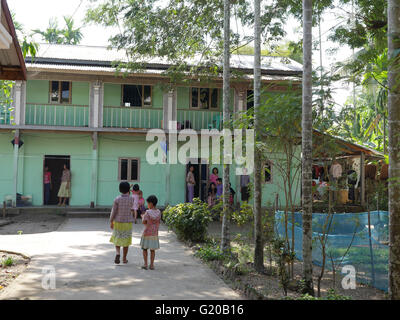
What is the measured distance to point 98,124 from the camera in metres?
16.4

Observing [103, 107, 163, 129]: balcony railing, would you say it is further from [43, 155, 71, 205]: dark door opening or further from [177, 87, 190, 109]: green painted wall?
[43, 155, 71, 205]: dark door opening

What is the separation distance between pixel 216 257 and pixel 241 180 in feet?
30.8

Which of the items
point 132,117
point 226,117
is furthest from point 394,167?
point 132,117

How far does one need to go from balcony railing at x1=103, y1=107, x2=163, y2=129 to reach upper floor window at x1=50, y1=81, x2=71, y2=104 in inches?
67.3

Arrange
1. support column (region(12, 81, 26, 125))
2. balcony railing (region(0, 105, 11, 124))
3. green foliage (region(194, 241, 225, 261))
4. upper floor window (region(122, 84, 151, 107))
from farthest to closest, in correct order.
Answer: upper floor window (region(122, 84, 151, 107)) < support column (region(12, 81, 26, 125)) < balcony railing (region(0, 105, 11, 124)) < green foliage (region(194, 241, 225, 261))

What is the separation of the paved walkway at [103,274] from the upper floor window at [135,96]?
27.4 ft

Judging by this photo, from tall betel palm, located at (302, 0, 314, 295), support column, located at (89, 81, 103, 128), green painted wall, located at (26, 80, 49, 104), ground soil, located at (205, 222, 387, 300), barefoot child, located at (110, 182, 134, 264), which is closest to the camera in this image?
tall betel palm, located at (302, 0, 314, 295)

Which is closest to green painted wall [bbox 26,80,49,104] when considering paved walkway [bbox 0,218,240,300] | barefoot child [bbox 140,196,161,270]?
paved walkway [bbox 0,218,240,300]

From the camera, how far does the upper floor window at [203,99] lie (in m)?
17.9

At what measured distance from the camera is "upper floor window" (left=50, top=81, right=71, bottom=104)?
17.0 m

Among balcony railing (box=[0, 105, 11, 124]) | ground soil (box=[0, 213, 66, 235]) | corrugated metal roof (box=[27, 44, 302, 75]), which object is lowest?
ground soil (box=[0, 213, 66, 235])

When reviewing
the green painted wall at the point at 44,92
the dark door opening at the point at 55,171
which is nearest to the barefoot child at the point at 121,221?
the dark door opening at the point at 55,171

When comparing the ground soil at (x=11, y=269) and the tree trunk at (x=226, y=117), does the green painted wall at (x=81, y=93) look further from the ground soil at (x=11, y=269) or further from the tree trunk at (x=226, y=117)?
the ground soil at (x=11, y=269)
